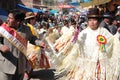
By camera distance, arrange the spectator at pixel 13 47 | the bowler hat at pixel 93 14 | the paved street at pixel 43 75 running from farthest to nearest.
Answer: the paved street at pixel 43 75 < the bowler hat at pixel 93 14 < the spectator at pixel 13 47

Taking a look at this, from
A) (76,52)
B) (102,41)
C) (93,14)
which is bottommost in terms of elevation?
(76,52)

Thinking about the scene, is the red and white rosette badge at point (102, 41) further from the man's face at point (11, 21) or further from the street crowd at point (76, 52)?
the man's face at point (11, 21)

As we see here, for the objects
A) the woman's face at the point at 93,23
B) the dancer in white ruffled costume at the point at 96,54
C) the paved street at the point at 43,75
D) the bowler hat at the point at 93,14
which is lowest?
the paved street at the point at 43,75

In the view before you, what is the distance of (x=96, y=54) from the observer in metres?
6.71

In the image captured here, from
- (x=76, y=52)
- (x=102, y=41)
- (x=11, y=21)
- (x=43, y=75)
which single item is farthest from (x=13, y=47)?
(x=43, y=75)

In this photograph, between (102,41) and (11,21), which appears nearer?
(11,21)

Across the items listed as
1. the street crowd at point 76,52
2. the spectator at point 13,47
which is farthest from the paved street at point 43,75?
the spectator at point 13,47

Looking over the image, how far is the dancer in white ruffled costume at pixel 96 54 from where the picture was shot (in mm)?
6723

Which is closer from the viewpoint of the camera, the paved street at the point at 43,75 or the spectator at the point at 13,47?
the spectator at the point at 13,47

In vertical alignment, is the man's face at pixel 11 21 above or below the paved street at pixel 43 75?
above

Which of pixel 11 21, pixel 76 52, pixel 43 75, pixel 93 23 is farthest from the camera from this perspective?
pixel 43 75

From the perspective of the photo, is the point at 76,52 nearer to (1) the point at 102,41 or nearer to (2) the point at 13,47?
(1) the point at 102,41

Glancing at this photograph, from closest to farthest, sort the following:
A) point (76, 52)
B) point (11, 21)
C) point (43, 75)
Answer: point (11, 21) → point (76, 52) → point (43, 75)

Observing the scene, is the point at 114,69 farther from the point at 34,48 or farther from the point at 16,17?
the point at 34,48
